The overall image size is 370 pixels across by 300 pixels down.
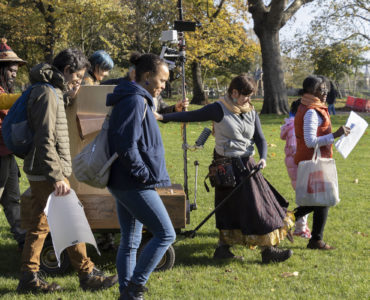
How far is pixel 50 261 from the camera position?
4516mm

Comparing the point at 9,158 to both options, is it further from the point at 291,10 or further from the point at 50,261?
the point at 291,10

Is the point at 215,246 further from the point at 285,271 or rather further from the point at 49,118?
the point at 49,118

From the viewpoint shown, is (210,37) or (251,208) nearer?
(251,208)

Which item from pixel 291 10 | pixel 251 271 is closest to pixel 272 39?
pixel 291 10

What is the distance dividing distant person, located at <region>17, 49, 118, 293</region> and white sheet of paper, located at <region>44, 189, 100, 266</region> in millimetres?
79

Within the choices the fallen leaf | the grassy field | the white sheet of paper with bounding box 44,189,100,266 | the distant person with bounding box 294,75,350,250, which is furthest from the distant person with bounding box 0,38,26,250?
the distant person with bounding box 294,75,350,250

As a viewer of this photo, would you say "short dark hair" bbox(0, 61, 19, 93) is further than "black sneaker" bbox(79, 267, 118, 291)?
Yes

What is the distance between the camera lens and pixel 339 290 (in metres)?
4.15

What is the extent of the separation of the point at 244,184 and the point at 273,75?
2000cm

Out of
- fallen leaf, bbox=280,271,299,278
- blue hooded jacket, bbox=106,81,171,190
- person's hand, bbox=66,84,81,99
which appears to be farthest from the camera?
fallen leaf, bbox=280,271,299,278

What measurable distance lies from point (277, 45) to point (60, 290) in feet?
68.7

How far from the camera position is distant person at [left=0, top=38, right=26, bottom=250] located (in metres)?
4.71

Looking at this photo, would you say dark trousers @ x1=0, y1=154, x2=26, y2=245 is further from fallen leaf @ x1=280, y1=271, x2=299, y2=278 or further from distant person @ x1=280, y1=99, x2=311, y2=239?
distant person @ x1=280, y1=99, x2=311, y2=239

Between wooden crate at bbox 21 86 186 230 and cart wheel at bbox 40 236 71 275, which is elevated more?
wooden crate at bbox 21 86 186 230
